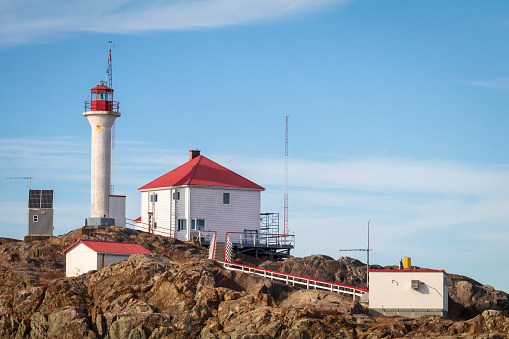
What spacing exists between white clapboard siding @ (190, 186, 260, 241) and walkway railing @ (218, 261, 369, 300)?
8.99m

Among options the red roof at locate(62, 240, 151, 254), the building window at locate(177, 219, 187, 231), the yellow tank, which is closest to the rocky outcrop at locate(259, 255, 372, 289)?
the yellow tank

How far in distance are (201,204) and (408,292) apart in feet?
65.3

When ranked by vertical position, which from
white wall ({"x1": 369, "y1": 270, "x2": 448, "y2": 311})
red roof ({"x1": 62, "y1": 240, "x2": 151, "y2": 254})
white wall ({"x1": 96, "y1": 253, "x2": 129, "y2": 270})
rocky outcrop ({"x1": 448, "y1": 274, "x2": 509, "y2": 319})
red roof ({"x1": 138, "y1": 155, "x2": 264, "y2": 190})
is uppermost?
red roof ({"x1": 138, "y1": 155, "x2": 264, "y2": 190})

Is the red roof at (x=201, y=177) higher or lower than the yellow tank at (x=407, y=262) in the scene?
higher

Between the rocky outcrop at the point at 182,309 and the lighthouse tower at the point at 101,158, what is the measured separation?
11004mm

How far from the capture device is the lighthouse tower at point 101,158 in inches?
2340

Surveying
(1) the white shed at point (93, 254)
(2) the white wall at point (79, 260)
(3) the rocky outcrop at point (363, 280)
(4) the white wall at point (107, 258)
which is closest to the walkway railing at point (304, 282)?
(3) the rocky outcrop at point (363, 280)

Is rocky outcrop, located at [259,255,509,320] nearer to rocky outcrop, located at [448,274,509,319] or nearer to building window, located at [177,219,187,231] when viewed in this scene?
rocky outcrop, located at [448,274,509,319]

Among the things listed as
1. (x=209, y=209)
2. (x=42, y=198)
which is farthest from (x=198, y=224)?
(x=42, y=198)

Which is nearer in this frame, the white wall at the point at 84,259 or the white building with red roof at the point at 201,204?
the white wall at the point at 84,259

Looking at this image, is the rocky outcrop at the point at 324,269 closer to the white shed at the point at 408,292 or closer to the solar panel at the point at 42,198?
the white shed at the point at 408,292

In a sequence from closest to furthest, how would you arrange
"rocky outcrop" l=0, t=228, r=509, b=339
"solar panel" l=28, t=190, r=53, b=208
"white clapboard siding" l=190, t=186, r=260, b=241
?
"rocky outcrop" l=0, t=228, r=509, b=339 < "solar panel" l=28, t=190, r=53, b=208 < "white clapboard siding" l=190, t=186, r=260, b=241

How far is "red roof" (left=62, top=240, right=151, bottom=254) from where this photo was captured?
159 feet

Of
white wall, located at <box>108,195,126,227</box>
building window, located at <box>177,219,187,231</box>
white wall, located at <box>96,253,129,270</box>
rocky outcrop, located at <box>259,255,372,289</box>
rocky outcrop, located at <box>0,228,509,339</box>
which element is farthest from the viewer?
white wall, located at <box>108,195,126,227</box>
